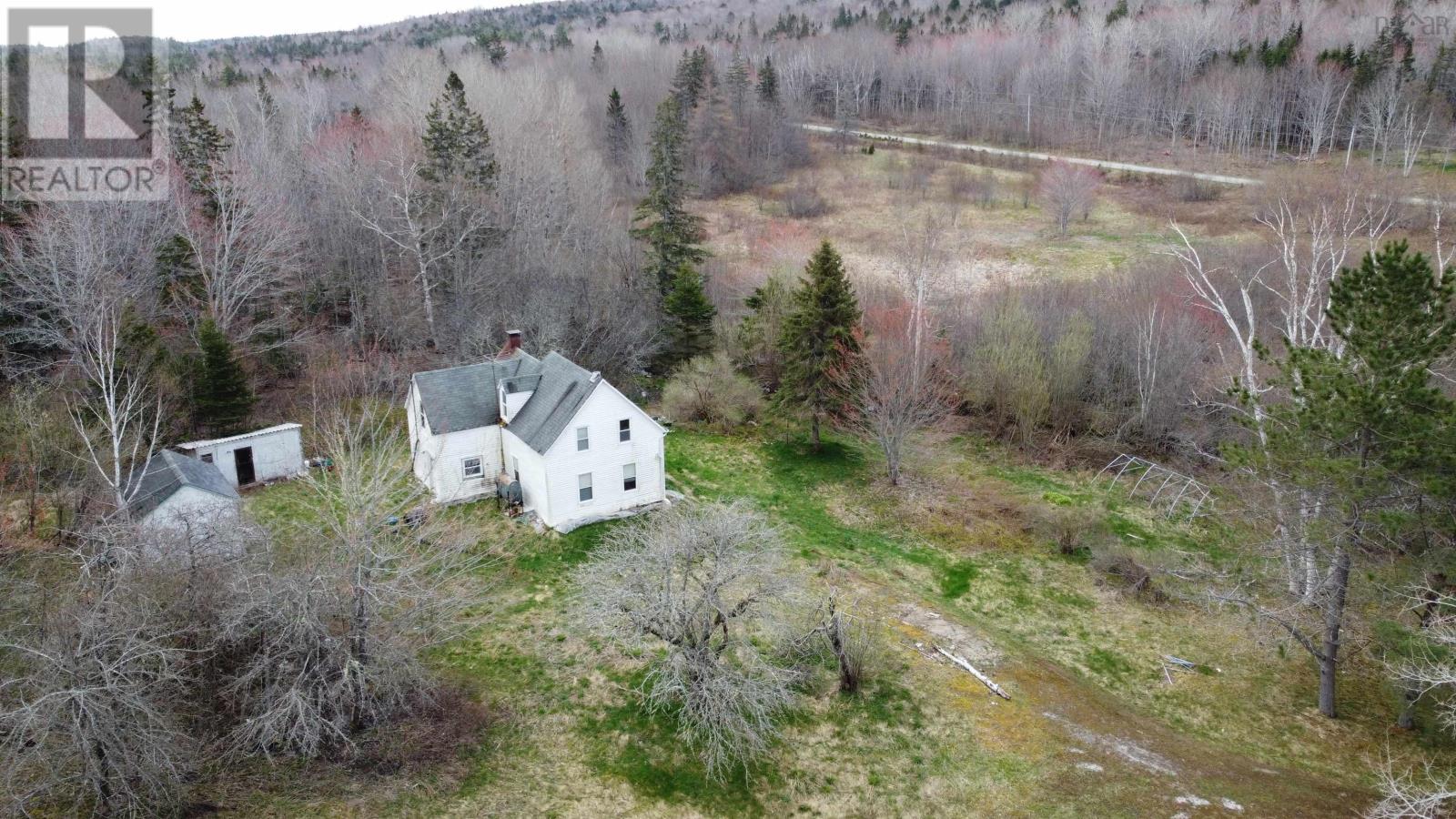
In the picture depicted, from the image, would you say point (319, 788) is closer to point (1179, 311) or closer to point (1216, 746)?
point (1216, 746)

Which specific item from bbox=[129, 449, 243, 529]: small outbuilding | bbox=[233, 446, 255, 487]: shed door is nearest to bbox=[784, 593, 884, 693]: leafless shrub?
bbox=[129, 449, 243, 529]: small outbuilding

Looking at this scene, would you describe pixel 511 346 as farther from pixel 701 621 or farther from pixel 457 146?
pixel 457 146

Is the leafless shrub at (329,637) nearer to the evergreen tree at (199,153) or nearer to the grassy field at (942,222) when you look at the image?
the grassy field at (942,222)

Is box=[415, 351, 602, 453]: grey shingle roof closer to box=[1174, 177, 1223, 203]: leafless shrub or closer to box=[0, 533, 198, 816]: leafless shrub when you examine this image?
box=[0, 533, 198, 816]: leafless shrub

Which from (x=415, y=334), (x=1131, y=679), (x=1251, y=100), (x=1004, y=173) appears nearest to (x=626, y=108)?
(x=1004, y=173)

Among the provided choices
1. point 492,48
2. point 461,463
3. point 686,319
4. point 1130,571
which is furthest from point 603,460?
point 492,48
